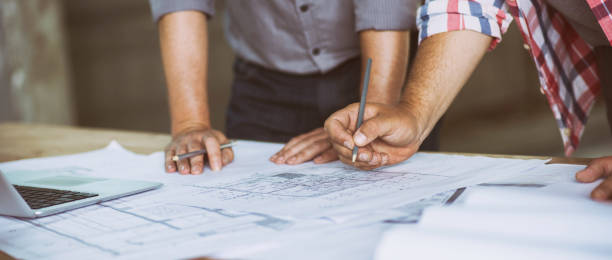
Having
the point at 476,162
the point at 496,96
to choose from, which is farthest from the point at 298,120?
the point at 496,96

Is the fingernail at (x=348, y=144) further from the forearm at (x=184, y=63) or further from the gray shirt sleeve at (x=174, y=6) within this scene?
the gray shirt sleeve at (x=174, y=6)

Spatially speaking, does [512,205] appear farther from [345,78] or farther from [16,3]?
[16,3]

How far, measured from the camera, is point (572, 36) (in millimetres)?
1154

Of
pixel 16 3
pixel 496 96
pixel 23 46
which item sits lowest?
pixel 496 96

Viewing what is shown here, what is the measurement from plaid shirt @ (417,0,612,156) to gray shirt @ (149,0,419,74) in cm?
32

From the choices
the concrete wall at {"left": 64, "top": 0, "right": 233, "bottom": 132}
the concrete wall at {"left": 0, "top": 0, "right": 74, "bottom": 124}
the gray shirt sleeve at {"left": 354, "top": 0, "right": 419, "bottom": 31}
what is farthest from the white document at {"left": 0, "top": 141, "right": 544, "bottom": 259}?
the concrete wall at {"left": 64, "top": 0, "right": 233, "bottom": 132}

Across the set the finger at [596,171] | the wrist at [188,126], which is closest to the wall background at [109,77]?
the wrist at [188,126]

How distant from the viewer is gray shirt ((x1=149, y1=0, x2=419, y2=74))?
4.38 feet

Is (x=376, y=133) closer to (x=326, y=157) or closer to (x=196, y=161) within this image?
(x=326, y=157)

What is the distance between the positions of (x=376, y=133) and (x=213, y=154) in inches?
13.3

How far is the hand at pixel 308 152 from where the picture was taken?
1.02 metres

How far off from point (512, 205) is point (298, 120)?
3.07ft

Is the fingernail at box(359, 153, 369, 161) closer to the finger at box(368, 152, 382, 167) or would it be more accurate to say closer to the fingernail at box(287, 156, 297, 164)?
the finger at box(368, 152, 382, 167)

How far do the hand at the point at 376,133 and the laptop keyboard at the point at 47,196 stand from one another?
0.39 meters
